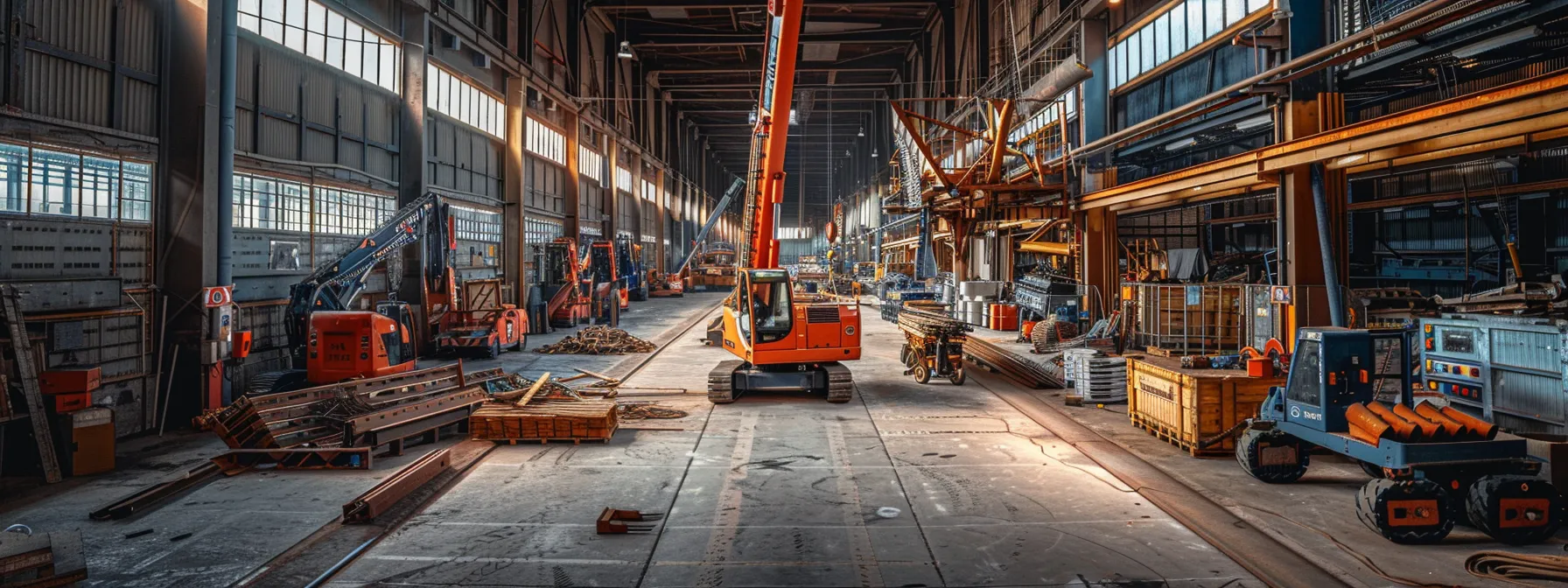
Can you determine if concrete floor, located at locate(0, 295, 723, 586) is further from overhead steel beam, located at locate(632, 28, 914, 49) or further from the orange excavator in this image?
overhead steel beam, located at locate(632, 28, 914, 49)

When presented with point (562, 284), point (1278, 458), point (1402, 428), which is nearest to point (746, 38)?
point (562, 284)

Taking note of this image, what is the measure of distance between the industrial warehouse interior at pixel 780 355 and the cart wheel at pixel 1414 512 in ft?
0.09

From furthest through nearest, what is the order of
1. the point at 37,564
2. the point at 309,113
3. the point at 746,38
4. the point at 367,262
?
the point at 746,38, the point at 309,113, the point at 367,262, the point at 37,564

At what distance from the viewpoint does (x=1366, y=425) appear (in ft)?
23.3

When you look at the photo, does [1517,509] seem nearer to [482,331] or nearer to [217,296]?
[217,296]

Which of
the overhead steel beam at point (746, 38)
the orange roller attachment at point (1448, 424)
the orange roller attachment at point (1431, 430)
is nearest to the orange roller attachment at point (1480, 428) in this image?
the orange roller attachment at point (1448, 424)

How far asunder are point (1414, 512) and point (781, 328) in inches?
358

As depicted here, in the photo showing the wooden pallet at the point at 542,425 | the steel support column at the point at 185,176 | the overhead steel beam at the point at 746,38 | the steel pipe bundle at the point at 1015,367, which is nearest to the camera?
the wooden pallet at the point at 542,425

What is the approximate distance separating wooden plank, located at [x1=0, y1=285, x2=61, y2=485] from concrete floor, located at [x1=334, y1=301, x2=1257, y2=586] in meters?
4.63

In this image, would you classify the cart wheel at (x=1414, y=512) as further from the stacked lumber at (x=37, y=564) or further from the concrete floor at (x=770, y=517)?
the stacked lumber at (x=37, y=564)

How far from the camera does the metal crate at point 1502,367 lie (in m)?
8.20

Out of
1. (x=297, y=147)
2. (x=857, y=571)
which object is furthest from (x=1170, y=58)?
(x=297, y=147)

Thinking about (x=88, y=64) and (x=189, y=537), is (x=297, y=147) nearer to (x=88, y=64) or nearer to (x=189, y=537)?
(x=88, y=64)

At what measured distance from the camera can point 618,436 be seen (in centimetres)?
1102
